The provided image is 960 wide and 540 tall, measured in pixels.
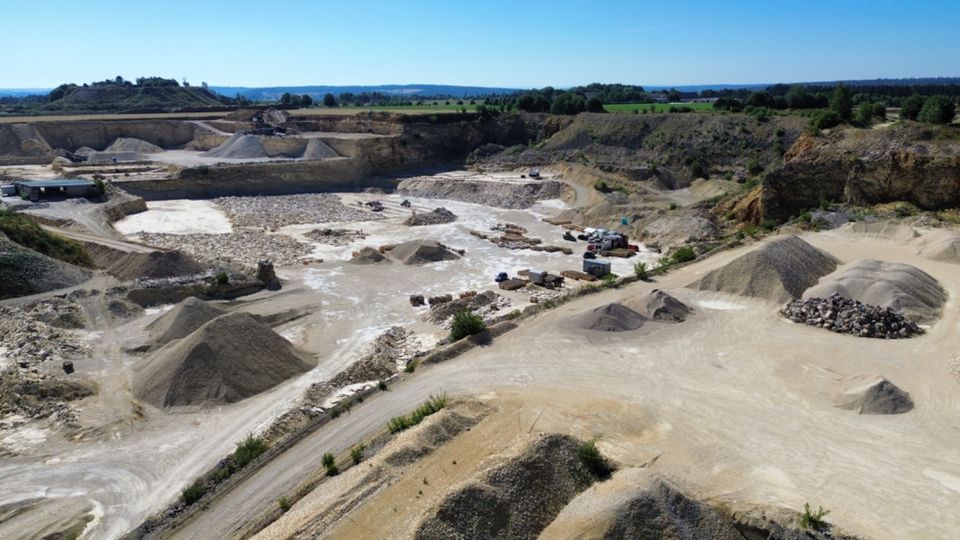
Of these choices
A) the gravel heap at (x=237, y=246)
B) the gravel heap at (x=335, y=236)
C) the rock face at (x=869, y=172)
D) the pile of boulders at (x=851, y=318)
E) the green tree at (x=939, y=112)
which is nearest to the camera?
the pile of boulders at (x=851, y=318)

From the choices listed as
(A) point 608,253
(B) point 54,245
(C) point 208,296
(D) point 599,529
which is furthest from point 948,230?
(B) point 54,245

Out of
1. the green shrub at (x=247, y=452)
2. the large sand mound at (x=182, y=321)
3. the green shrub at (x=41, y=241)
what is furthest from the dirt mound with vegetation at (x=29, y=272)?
the green shrub at (x=247, y=452)

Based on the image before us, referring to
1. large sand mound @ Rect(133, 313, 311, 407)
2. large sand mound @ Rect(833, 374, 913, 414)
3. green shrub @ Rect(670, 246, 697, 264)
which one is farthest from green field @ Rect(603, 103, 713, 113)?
large sand mound @ Rect(133, 313, 311, 407)

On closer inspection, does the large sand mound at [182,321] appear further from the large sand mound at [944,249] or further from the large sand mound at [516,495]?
the large sand mound at [944,249]

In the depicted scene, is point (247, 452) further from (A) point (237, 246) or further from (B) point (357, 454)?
(A) point (237, 246)

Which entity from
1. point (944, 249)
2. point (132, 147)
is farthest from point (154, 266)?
point (132, 147)

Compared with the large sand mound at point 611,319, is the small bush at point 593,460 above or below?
above
